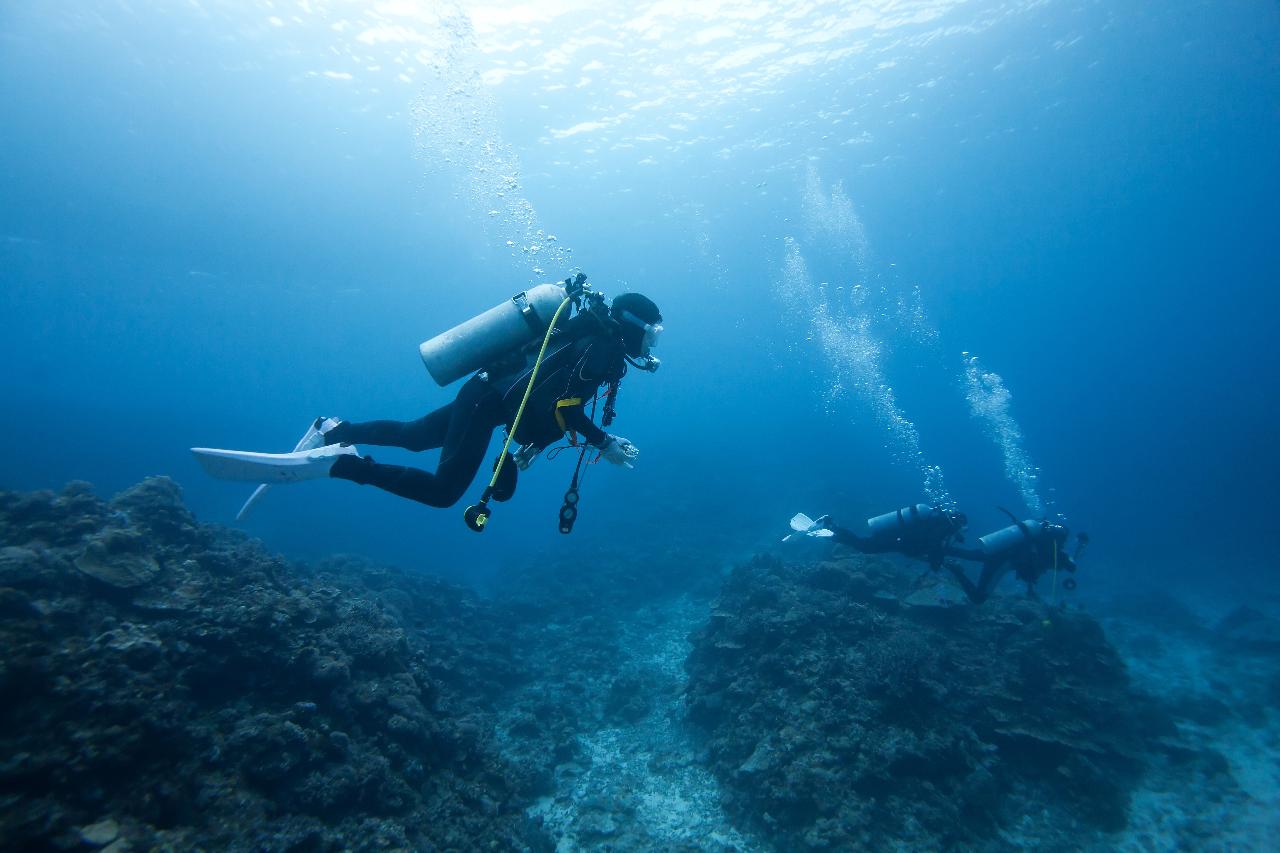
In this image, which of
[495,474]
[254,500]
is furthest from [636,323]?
[254,500]

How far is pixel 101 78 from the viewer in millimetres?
20812

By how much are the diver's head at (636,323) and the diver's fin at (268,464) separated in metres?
2.77

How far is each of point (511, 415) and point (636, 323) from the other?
1.48m

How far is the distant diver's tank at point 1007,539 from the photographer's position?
38.1ft

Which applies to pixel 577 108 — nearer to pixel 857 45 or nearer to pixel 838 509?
pixel 857 45

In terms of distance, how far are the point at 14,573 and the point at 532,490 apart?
260 ft

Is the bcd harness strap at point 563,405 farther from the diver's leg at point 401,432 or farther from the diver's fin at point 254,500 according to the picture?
the diver's fin at point 254,500

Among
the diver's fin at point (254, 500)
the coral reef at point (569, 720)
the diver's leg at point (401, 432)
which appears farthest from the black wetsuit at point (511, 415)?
the coral reef at point (569, 720)

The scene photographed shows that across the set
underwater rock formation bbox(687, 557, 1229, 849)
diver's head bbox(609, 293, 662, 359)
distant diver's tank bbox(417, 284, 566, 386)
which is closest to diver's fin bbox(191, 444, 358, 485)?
distant diver's tank bbox(417, 284, 566, 386)

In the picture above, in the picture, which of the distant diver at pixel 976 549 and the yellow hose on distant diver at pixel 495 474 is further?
the distant diver at pixel 976 549

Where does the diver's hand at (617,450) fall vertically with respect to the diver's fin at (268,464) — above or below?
above

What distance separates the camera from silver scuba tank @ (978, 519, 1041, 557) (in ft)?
38.2

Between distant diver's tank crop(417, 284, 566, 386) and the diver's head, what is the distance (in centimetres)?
62

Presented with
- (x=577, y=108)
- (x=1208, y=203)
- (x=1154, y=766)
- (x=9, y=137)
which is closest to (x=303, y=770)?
(x=1154, y=766)
